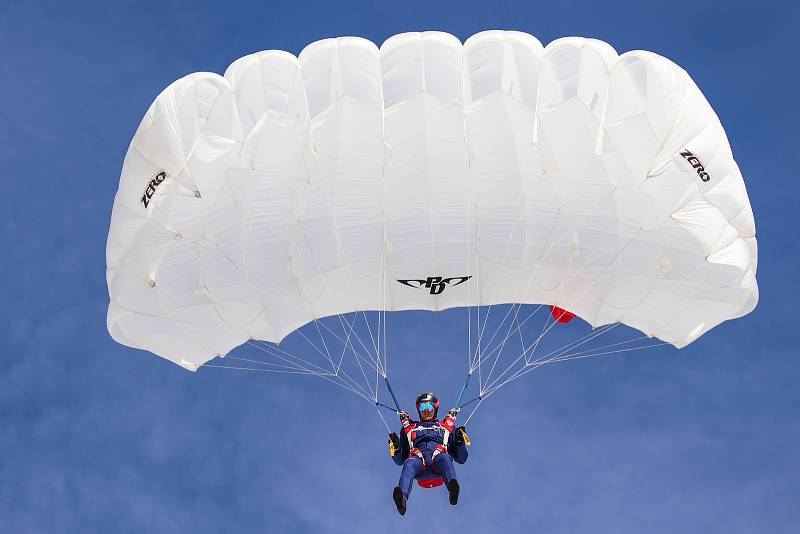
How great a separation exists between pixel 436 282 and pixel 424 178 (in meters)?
1.89

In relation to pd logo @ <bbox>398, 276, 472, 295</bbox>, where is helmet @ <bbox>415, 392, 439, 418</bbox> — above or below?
below

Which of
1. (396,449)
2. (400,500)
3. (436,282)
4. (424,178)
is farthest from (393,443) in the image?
(424,178)

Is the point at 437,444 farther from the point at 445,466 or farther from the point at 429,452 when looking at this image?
the point at 445,466

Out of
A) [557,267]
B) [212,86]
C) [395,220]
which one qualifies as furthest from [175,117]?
[557,267]

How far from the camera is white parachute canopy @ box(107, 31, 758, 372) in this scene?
20.9 metres

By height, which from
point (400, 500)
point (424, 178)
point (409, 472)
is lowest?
point (400, 500)

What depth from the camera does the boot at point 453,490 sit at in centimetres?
2010

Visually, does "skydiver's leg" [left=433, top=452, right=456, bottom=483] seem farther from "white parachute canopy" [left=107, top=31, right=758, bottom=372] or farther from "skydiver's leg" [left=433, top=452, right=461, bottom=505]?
"white parachute canopy" [left=107, top=31, right=758, bottom=372]

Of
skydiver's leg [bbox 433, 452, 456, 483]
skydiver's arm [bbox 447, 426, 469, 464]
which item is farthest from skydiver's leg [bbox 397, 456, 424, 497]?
skydiver's arm [bbox 447, 426, 469, 464]

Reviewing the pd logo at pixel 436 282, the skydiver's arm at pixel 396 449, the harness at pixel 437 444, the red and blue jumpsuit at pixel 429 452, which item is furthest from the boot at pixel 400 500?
the pd logo at pixel 436 282

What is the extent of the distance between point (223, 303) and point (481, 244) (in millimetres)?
4262

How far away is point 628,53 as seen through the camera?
21203 mm

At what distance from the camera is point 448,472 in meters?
20.5

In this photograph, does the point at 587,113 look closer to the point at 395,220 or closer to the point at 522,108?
the point at 522,108
